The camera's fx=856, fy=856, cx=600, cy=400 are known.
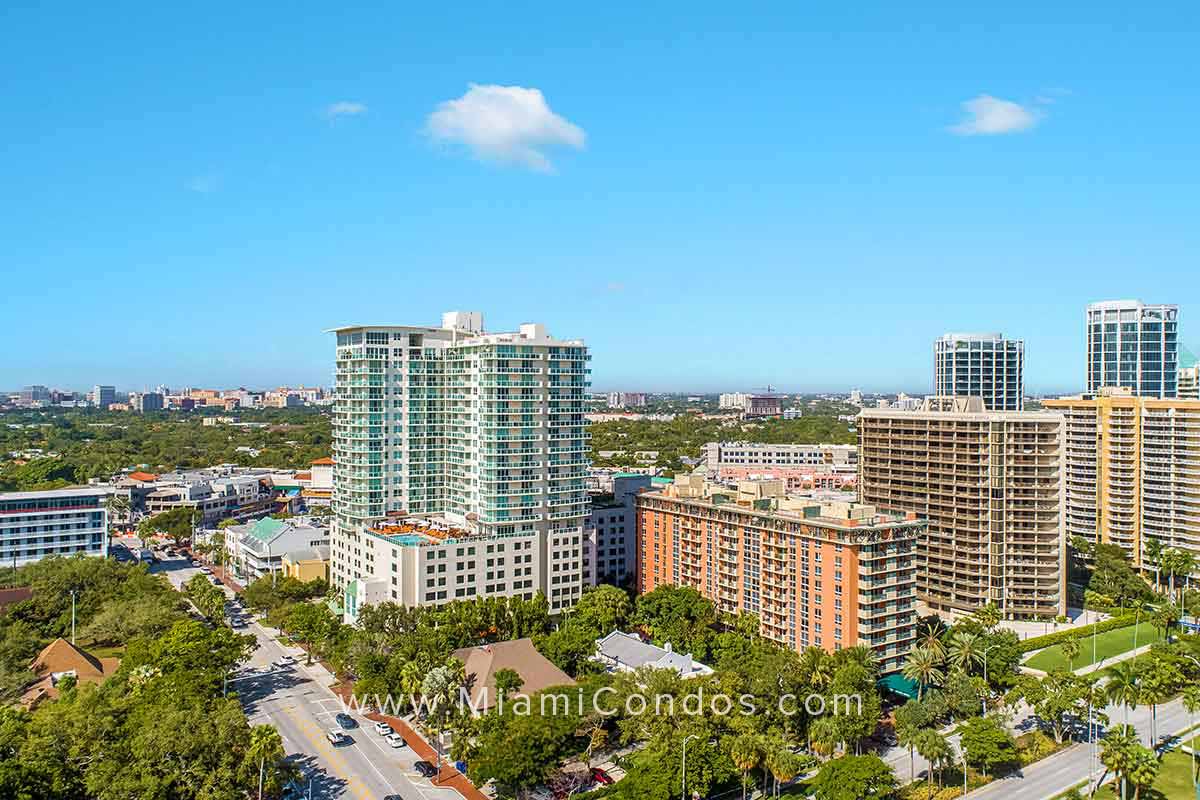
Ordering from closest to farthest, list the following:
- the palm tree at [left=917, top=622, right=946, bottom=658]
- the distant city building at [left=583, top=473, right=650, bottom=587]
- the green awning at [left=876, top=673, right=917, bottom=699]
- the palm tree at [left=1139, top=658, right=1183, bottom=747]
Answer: the palm tree at [left=1139, top=658, right=1183, bottom=747], the palm tree at [left=917, top=622, right=946, bottom=658], the green awning at [left=876, top=673, right=917, bottom=699], the distant city building at [left=583, top=473, right=650, bottom=587]

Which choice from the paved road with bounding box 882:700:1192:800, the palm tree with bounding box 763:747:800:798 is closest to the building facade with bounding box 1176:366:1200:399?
the paved road with bounding box 882:700:1192:800

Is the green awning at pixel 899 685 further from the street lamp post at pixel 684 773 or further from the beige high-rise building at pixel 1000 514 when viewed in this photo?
the beige high-rise building at pixel 1000 514

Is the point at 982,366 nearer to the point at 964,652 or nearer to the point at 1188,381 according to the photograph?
the point at 1188,381

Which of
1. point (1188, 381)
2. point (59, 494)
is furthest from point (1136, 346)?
point (59, 494)

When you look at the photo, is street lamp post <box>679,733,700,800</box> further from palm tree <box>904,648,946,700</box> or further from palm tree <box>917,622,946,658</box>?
palm tree <box>917,622,946,658</box>

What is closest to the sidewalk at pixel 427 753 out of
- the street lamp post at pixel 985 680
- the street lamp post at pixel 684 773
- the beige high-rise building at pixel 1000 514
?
the street lamp post at pixel 684 773

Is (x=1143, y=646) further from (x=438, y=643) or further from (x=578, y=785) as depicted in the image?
(x=438, y=643)
